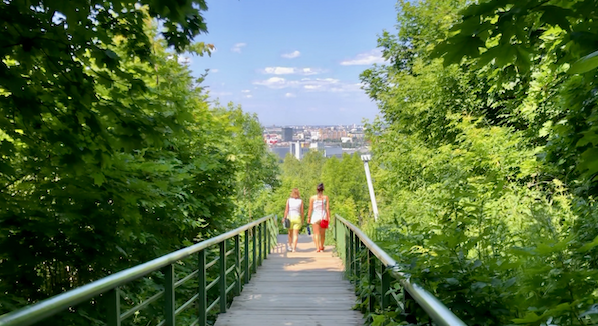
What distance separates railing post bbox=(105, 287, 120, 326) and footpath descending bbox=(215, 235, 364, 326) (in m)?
2.18

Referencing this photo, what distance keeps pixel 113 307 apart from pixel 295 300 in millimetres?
3285

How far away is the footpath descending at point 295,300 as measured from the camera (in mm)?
4258

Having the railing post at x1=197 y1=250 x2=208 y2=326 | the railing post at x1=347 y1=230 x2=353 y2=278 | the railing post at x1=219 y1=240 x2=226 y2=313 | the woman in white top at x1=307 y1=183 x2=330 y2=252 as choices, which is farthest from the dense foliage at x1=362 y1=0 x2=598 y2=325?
the woman in white top at x1=307 y1=183 x2=330 y2=252

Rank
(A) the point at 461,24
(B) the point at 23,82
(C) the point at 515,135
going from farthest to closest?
(C) the point at 515,135 < (B) the point at 23,82 < (A) the point at 461,24

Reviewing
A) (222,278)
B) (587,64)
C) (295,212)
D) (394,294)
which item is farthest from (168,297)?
(295,212)

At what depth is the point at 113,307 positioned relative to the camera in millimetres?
2076

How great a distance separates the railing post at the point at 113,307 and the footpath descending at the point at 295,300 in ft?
7.14

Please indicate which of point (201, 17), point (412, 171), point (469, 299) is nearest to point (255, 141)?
point (412, 171)

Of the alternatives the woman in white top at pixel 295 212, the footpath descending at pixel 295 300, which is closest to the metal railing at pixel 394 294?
the footpath descending at pixel 295 300

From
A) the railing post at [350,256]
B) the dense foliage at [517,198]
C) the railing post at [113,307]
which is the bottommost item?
the railing post at [350,256]

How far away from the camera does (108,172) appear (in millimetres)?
3213

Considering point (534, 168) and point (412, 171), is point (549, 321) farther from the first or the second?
point (412, 171)

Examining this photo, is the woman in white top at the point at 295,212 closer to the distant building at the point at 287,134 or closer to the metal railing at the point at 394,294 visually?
the metal railing at the point at 394,294

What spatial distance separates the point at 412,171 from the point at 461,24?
10802 mm
